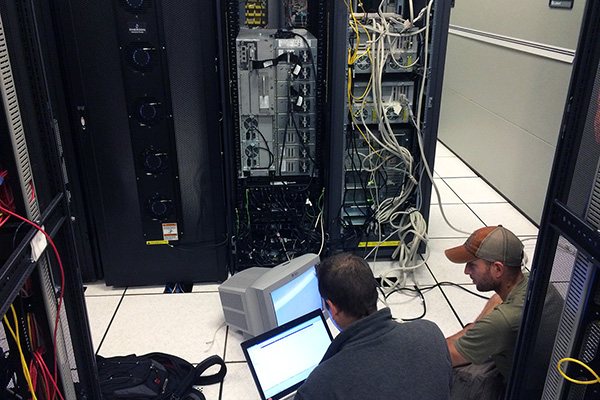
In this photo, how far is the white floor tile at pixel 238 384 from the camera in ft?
7.60

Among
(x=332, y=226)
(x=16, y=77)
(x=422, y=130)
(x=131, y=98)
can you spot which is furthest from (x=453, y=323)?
(x=16, y=77)

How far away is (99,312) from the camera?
295 centimetres

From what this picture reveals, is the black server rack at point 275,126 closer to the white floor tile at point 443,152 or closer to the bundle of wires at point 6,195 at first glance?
the bundle of wires at point 6,195

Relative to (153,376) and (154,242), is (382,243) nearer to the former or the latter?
(154,242)

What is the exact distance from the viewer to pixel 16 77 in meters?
1.45

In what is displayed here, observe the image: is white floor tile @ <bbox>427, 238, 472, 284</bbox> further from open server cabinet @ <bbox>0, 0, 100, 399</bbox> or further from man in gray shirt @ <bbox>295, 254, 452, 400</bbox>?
open server cabinet @ <bbox>0, 0, 100, 399</bbox>

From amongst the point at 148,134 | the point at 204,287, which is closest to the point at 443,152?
the point at 204,287

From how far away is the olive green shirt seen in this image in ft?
6.14

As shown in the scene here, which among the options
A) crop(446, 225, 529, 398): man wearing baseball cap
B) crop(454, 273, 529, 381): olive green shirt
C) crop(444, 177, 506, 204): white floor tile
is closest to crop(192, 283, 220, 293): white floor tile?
crop(446, 225, 529, 398): man wearing baseball cap

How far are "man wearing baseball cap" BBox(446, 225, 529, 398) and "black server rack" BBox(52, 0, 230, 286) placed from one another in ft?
5.21

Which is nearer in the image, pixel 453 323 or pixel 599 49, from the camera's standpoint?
pixel 599 49

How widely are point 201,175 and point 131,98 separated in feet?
1.88

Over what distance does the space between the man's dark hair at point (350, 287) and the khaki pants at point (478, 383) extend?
75cm

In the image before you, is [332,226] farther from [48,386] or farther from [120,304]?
[48,386]
